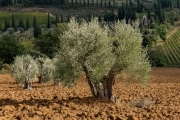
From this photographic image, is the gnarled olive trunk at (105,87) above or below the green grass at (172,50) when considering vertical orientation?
above

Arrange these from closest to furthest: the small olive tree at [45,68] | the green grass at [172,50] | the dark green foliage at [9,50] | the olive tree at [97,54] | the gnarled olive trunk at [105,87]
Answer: the olive tree at [97,54], the gnarled olive trunk at [105,87], the small olive tree at [45,68], the dark green foliage at [9,50], the green grass at [172,50]

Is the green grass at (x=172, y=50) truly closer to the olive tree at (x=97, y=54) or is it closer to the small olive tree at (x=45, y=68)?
the small olive tree at (x=45, y=68)

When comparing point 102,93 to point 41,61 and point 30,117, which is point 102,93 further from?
point 41,61

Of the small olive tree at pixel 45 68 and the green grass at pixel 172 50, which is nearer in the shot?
the small olive tree at pixel 45 68

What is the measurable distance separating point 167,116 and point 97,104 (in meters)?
5.35

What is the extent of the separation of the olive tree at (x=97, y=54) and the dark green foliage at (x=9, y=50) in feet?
259

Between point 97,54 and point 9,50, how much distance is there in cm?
8197

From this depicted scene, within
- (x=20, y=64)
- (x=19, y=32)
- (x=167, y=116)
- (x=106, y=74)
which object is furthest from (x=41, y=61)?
(x=19, y=32)

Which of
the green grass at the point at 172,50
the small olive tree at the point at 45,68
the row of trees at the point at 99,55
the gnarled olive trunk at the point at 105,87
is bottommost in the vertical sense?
the green grass at the point at 172,50

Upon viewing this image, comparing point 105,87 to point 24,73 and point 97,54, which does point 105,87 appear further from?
point 24,73

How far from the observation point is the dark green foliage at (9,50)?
98688 mm

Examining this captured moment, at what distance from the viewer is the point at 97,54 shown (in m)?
21.2

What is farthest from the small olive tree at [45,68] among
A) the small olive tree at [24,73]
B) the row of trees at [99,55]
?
the row of trees at [99,55]

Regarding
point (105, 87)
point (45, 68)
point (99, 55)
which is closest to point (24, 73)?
point (45, 68)
